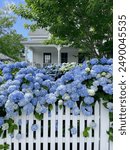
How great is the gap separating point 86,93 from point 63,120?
406 mm

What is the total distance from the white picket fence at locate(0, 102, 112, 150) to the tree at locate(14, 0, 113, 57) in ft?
12.0

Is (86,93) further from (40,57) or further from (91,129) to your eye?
(40,57)

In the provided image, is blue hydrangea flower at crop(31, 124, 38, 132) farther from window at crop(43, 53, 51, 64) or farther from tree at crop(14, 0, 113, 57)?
window at crop(43, 53, 51, 64)

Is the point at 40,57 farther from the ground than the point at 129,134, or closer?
farther from the ground

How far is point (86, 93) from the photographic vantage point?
3.29 meters

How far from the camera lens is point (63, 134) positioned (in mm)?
3471

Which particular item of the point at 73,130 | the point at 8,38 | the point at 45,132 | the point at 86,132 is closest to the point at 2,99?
the point at 45,132

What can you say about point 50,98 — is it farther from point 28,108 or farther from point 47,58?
point 47,58

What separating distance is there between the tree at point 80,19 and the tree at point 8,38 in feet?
63.0

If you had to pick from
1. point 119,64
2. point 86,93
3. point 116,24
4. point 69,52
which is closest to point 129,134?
point 119,64

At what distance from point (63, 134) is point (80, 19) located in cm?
529

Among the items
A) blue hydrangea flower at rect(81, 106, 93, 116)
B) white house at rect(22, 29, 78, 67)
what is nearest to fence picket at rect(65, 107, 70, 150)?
blue hydrangea flower at rect(81, 106, 93, 116)

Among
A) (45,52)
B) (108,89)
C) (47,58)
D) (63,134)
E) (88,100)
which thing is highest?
(45,52)

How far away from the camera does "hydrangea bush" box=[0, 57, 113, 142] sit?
3.27 meters
